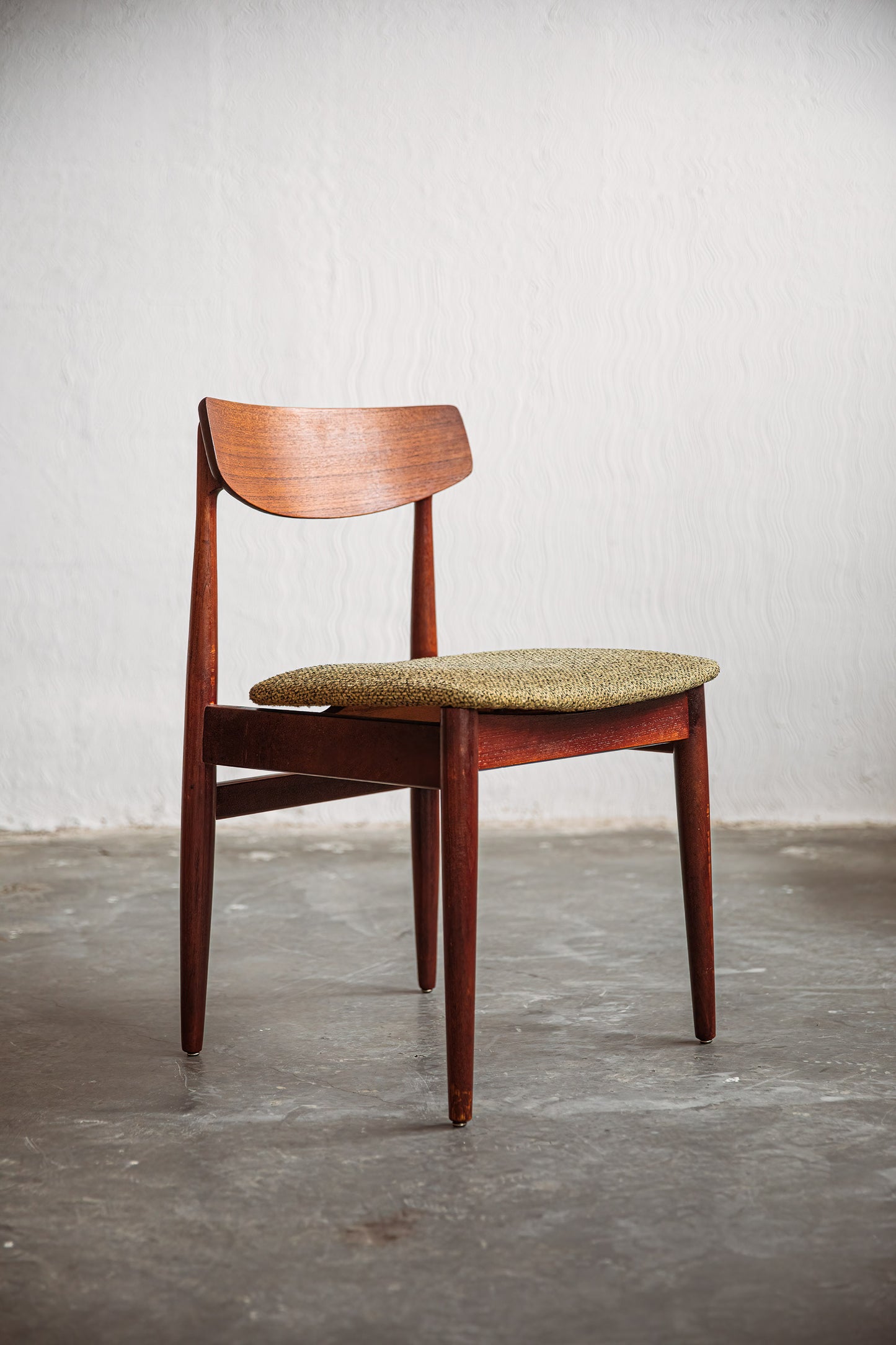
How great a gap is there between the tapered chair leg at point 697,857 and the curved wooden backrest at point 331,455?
1.52ft

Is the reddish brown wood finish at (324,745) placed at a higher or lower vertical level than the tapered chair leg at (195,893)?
higher

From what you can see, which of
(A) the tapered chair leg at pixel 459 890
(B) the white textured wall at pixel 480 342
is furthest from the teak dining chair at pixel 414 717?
(B) the white textured wall at pixel 480 342

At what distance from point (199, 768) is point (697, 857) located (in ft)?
1.83

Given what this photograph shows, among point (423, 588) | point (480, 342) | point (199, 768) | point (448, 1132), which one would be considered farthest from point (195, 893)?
point (480, 342)

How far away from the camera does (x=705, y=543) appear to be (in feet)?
8.97

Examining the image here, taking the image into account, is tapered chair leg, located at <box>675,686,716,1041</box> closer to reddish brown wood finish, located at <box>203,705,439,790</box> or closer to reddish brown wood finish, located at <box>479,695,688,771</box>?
reddish brown wood finish, located at <box>479,695,688,771</box>

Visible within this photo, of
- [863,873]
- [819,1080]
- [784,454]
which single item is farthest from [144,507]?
[819,1080]

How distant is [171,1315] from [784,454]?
226 cm

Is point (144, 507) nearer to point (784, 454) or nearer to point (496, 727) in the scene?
point (784, 454)

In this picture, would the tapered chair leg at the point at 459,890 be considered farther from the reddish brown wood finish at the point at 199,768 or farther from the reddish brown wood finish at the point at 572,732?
the reddish brown wood finish at the point at 199,768

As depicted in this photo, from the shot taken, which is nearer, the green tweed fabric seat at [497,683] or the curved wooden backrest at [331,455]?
the green tweed fabric seat at [497,683]

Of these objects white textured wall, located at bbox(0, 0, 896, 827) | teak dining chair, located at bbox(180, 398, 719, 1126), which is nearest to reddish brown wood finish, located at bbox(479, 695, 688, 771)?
teak dining chair, located at bbox(180, 398, 719, 1126)

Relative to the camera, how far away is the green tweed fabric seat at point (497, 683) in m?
1.13

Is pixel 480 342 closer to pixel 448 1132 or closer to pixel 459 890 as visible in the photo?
pixel 459 890
